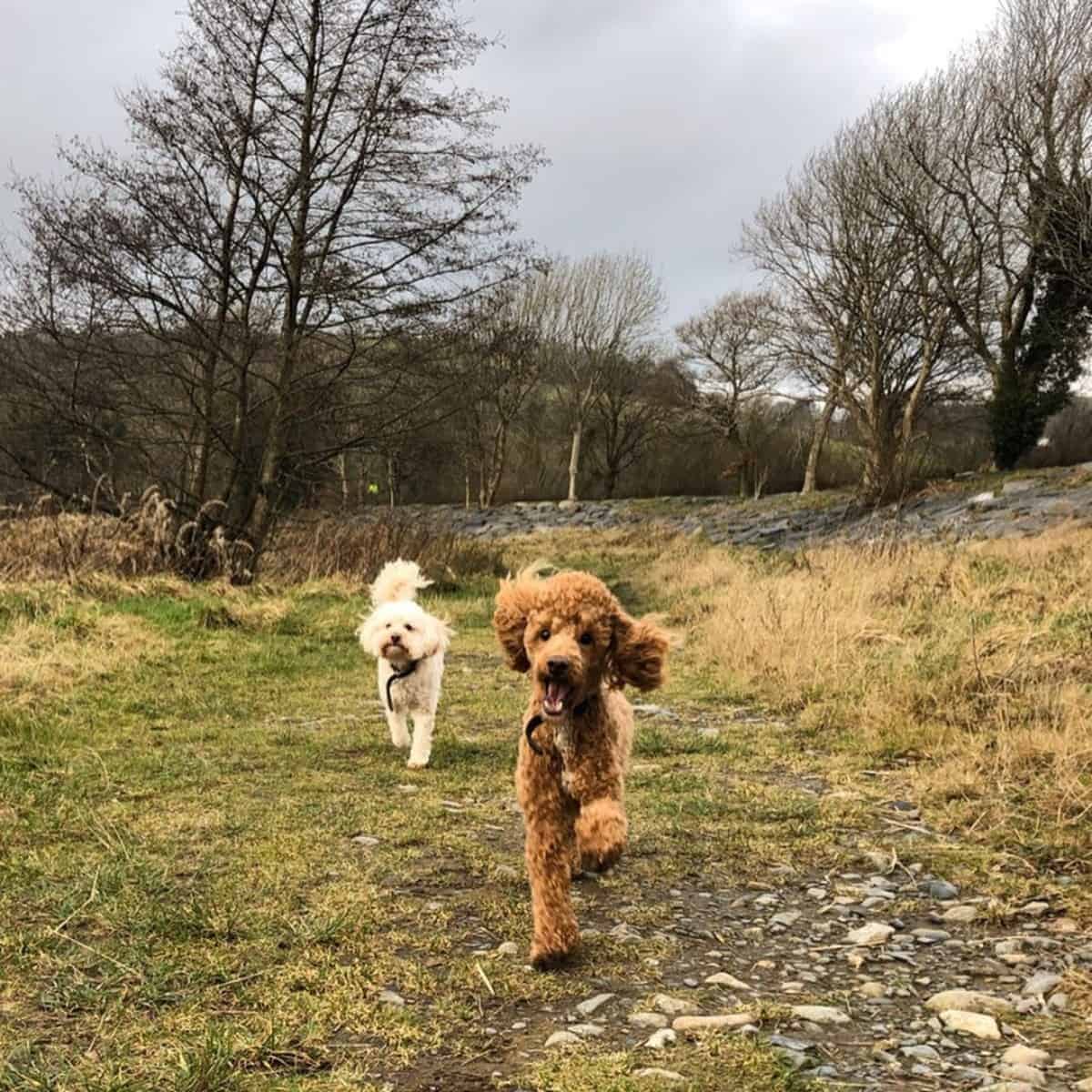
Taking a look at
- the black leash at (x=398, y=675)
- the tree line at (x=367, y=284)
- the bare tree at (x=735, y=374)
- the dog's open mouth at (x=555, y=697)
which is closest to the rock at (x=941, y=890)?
the dog's open mouth at (x=555, y=697)

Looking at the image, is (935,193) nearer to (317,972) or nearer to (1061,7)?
(1061,7)

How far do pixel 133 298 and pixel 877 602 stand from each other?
10.7m

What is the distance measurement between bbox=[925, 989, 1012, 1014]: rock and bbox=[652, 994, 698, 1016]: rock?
73cm

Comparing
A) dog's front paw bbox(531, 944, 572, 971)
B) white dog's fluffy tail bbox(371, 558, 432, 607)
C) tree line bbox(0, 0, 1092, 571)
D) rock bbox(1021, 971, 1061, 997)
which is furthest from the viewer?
tree line bbox(0, 0, 1092, 571)

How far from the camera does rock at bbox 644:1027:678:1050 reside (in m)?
2.59

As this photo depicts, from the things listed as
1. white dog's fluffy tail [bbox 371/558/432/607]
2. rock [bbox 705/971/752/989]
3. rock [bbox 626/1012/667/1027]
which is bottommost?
rock [bbox 705/971/752/989]

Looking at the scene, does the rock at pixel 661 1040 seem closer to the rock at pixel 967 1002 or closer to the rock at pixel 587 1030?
the rock at pixel 587 1030

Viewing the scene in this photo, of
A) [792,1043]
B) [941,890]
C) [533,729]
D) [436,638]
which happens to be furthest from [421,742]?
[792,1043]

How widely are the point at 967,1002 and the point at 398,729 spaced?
4276 millimetres

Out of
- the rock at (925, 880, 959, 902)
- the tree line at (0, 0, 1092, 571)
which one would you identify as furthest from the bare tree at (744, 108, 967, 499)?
the rock at (925, 880, 959, 902)

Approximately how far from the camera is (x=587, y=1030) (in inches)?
106

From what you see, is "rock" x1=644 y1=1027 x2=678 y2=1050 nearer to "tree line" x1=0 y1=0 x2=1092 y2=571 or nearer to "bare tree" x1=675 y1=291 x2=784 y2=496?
"tree line" x1=0 y1=0 x2=1092 y2=571

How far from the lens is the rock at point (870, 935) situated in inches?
135

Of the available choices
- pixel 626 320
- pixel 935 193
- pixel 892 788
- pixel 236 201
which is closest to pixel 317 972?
pixel 892 788
